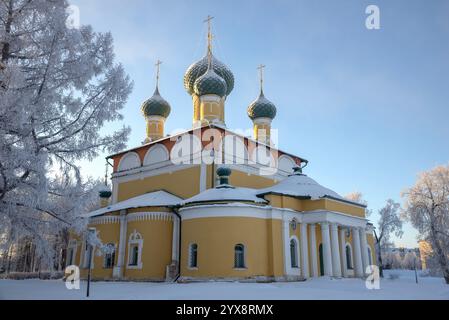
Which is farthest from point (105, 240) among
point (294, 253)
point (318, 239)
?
point (318, 239)

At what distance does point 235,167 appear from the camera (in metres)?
18.6

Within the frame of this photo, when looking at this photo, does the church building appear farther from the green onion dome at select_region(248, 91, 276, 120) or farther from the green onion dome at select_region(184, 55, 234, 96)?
the green onion dome at select_region(248, 91, 276, 120)

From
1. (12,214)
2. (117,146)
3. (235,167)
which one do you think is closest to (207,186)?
(235,167)

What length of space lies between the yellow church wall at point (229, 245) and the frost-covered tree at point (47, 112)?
6520 millimetres

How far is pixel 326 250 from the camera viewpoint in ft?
52.4

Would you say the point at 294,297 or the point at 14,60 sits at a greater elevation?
the point at 14,60

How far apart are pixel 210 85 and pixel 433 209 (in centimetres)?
1371

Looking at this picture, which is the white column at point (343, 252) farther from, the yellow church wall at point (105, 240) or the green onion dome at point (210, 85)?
the yellow church wall at point (105, 240)

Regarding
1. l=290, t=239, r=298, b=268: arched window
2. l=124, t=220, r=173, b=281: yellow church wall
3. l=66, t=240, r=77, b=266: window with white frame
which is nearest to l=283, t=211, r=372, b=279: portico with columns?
l=290, t=239, r=298, b=268: arched window

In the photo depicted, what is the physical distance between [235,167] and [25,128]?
39.4ft

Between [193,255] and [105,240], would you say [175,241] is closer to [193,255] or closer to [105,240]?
[193,255]

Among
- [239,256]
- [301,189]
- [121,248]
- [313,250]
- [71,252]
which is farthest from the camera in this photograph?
[71,252]

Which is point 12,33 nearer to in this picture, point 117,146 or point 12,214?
point 117,146

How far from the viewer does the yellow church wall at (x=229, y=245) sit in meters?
14.1
